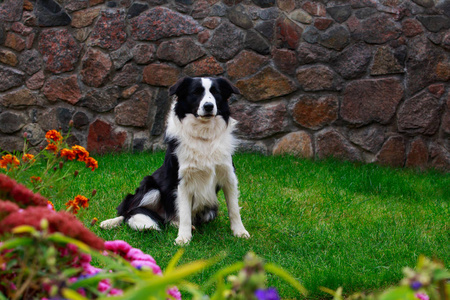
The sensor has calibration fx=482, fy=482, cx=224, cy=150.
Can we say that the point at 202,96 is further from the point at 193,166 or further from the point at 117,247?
the point at 117,247

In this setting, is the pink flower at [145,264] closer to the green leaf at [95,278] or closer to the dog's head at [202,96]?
the green leaf at [95,278]

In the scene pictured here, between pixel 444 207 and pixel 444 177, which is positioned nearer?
pixel 444 207

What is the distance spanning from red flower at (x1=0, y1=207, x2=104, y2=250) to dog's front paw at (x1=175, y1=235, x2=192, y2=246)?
220 cm

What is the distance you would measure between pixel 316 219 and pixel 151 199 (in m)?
1.24

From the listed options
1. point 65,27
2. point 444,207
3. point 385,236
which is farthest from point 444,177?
point 65,27

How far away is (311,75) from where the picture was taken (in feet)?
17.5

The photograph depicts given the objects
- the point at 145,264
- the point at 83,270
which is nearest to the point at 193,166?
the point at 145,264

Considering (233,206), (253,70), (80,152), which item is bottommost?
(233,206)

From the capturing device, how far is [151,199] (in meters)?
3.52

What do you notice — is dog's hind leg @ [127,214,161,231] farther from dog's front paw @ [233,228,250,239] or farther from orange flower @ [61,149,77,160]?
orange flower @ [61,149,77,160]

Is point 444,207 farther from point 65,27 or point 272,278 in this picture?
point 65,27

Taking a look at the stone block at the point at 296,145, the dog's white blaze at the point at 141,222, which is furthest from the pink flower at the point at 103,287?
the stone block at the point at 296,145

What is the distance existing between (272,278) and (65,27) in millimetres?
4225

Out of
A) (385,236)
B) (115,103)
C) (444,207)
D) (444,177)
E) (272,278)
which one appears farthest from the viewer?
(115,103)
